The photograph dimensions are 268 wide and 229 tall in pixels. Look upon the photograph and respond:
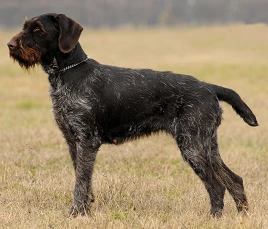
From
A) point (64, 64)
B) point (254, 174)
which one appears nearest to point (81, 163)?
point (64, 64)

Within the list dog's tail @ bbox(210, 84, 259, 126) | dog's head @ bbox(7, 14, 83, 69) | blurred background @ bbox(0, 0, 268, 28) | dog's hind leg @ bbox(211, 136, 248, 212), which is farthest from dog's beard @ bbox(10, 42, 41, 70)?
blurred background @ bbox(0, 0, 268, 28)

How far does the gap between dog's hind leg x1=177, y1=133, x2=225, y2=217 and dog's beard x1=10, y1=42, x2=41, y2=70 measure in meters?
1.92

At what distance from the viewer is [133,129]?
274 inches

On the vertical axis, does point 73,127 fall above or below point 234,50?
above

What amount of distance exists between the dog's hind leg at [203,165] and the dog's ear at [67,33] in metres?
1.68

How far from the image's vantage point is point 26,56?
6555mm

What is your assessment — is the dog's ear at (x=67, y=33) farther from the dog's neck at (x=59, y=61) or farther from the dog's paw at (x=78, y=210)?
the dog's paw at (x=78, y=210)

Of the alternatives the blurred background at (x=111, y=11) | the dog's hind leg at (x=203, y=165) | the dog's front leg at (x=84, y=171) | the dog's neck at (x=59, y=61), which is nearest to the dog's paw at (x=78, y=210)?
the dog's front leg at (x=84, y=171)

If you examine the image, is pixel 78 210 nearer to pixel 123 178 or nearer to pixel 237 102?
pixel 123 178

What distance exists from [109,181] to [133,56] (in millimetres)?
30690

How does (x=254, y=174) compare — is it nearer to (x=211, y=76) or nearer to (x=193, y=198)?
(x=193, y=198)

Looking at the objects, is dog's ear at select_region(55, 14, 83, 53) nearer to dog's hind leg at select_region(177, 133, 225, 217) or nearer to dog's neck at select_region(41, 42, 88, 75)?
dog's neck at select_region(41, 42, 88, 75)

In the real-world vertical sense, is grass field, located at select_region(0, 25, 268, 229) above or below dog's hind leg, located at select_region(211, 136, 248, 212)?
below

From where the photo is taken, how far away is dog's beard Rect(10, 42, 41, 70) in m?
6.54
